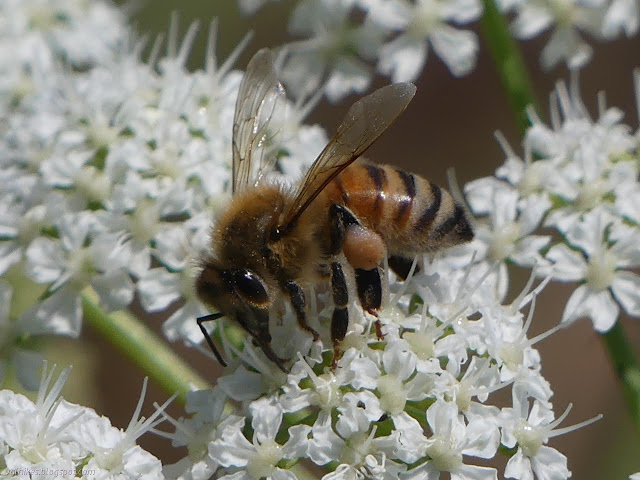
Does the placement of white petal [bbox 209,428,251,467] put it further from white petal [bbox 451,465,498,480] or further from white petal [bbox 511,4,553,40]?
white petal [bbox 511,4,553,40]

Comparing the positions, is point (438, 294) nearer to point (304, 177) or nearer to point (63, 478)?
point (304, 177)

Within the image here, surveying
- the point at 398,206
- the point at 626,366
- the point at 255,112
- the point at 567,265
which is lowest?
the point at 626,366

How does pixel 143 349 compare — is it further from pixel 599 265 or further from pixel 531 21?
pixel 531 21

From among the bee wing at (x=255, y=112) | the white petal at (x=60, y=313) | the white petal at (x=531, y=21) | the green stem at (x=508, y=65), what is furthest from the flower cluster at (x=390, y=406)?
the white petal at (x=531, y=21)

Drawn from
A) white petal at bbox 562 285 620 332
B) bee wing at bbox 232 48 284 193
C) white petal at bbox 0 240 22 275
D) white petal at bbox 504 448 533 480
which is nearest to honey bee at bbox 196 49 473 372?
bee wing at bbox 232 48 284 193

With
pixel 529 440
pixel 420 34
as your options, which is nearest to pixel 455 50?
pixel 420 34

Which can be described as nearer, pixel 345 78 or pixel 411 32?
pixel 411 32

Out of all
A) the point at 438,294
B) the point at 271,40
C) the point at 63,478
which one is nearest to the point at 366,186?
the point at 438,294
